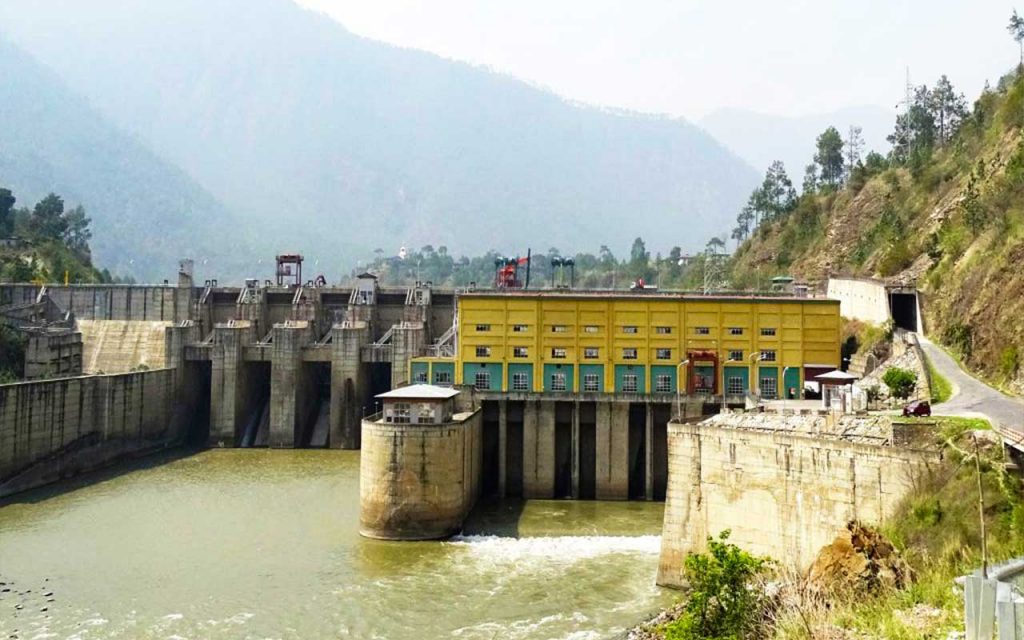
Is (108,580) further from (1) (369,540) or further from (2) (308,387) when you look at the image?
(2) (308,387)

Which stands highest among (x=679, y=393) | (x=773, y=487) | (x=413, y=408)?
(x=679, y=393)

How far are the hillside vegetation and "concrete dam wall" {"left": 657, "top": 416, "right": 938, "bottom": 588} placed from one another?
Result: 10.9m

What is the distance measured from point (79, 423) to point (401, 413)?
22277mm

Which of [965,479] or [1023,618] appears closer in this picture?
[1023,618]

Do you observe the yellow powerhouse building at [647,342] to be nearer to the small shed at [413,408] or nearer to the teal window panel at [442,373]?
the teal window panel at [442,373]

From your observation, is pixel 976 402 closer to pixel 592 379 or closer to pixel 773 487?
pixel 773 487

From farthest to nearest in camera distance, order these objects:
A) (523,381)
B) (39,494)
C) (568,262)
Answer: (568,262) < (523,381) < (39,494)

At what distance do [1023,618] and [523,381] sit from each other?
120ft

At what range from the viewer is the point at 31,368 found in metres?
61.6

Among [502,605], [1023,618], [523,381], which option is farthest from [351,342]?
[1023,618]

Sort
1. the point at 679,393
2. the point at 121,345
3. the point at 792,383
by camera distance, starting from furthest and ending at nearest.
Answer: the point at 121,345, the point at 792,383, the point at 679,393

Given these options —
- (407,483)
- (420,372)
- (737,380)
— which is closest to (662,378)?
(737,380)

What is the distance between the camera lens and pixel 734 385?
156ft

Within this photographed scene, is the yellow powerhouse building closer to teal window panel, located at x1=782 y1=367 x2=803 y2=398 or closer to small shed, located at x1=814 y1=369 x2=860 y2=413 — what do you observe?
teal window panel, located at x1=782 y1=367 x2=803 y2=398
